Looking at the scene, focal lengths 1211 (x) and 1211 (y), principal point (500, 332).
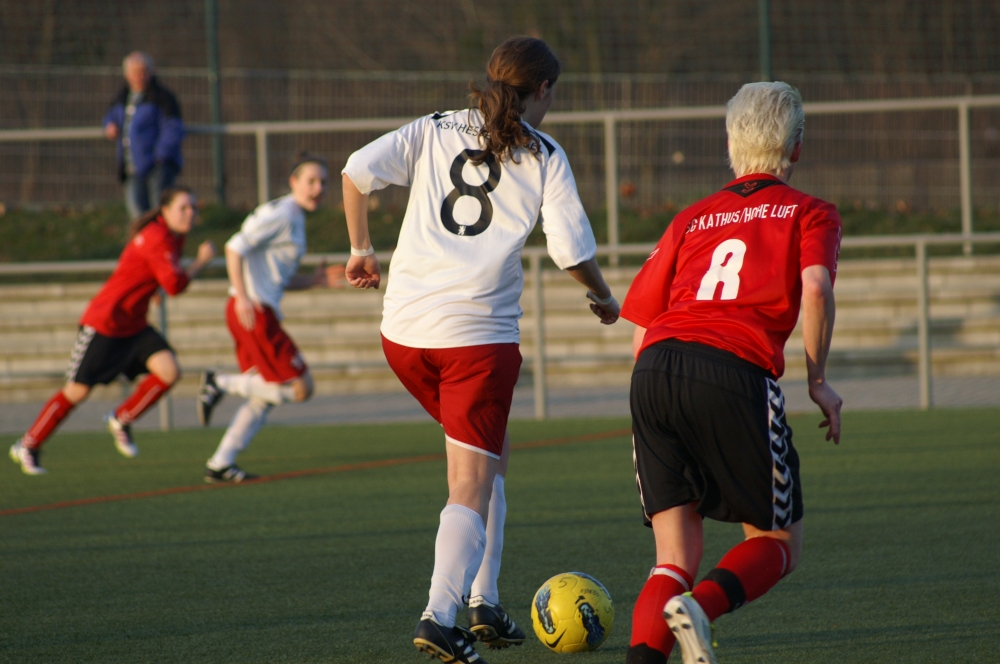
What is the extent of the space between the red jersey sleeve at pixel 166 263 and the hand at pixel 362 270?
13.0 ft

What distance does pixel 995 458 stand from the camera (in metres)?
6.92

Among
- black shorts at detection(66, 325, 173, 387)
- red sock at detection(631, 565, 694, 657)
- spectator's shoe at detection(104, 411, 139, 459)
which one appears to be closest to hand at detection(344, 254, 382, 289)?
red sock at detection(631, 565, 694, 657)

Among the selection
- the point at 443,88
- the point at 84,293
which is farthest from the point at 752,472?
the point at 443,88

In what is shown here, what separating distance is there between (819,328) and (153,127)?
10.3 m

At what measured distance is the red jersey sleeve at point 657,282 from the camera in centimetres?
312

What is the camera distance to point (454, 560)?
322 centimetres

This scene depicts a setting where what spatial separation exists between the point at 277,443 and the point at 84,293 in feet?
18.1

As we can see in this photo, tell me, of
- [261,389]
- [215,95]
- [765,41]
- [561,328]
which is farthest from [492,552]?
[215,95]

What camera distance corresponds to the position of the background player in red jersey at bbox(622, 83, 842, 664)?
9.55 feet

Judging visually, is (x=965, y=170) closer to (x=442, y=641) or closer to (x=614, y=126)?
(x=614, y=126)

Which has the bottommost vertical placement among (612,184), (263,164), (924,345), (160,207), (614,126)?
(924,345)

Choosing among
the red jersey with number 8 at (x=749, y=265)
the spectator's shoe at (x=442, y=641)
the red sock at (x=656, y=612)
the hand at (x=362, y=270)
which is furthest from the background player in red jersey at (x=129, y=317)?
the red sock at (x=656, y=612)

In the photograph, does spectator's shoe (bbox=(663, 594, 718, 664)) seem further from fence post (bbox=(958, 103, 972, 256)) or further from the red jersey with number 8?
fence post (bbox=(958, 103, 972, 256))

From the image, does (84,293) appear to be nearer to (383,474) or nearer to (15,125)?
(15,125)
